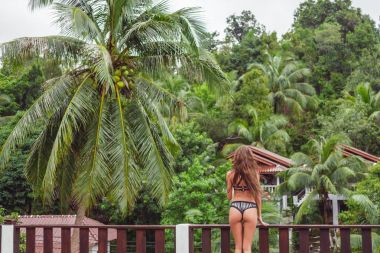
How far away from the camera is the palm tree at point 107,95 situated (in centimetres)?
1070

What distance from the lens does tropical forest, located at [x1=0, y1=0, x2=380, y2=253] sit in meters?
11.0

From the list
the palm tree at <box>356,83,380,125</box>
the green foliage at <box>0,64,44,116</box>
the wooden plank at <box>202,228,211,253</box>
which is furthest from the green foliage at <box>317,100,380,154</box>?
the wooden plank at <box>202,228,211,253</box>

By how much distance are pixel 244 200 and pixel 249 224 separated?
193mm

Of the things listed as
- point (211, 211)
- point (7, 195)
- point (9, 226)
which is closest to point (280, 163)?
point (211, 211)

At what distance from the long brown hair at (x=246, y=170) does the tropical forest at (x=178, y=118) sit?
606mm

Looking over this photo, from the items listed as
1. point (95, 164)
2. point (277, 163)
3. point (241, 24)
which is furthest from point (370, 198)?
point (241, 24)

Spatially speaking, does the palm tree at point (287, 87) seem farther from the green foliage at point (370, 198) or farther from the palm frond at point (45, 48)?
the palm frond at point (45, 48)

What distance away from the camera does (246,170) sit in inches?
182

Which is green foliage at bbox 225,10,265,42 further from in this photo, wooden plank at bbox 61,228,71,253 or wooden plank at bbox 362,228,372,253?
wooden plank at bbox 362,228,372,253

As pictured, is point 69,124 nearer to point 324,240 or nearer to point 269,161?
point 324,240

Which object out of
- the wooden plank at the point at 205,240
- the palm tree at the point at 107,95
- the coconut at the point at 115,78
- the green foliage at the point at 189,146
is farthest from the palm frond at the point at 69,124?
the green foliage at the point at 189,146

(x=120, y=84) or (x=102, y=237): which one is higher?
(x=120, y=84)

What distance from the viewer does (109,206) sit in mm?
21609

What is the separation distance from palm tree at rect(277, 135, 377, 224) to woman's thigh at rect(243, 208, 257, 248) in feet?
49.9
